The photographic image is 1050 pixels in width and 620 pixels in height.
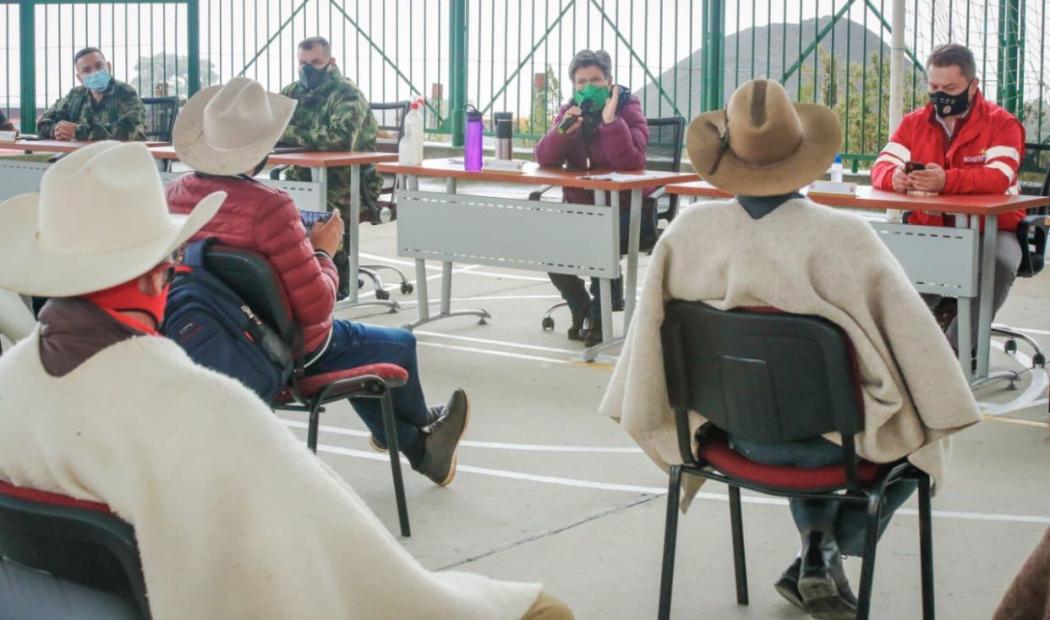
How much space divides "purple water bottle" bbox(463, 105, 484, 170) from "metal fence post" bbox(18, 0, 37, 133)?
8547 millimetres

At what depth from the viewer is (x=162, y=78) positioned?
1510 centimetres

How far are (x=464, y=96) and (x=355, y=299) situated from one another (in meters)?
5.98

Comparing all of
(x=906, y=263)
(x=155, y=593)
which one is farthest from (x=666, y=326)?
(x=906, y=263)

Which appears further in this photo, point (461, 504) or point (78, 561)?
point (461, 504)

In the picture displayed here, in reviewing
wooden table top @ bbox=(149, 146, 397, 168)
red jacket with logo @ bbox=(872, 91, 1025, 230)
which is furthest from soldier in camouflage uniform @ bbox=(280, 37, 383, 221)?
red jacket with logo @ bbox=(872, 91, 1025, 230)

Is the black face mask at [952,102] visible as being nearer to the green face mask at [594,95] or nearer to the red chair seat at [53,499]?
the green face mask at [594,95]

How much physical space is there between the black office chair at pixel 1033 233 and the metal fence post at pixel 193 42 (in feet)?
29.5

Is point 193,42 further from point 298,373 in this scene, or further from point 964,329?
point 298,373

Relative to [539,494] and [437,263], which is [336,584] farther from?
[437,263]

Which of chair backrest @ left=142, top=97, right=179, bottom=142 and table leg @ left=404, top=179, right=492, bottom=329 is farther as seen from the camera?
chair backrest @ left=142, top=97, right=179, bottom=142

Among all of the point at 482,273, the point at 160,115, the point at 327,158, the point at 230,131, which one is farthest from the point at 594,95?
the point at 160,115

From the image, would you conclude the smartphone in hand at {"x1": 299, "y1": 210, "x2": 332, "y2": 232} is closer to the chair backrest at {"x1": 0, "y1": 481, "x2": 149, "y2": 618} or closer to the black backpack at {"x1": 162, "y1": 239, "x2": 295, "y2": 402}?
the black backpack at {"x1": 162, "y1": 239, "x2": 295, "y2": 402}

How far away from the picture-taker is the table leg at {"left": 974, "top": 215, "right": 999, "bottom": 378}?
573 cm

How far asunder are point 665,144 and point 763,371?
4.78 metres
